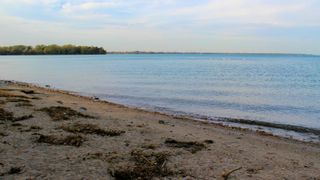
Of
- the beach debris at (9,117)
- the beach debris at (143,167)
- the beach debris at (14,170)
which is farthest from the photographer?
the beach debris at (9,117)

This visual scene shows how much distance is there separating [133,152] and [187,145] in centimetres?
194

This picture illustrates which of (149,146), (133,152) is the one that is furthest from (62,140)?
(149,146)

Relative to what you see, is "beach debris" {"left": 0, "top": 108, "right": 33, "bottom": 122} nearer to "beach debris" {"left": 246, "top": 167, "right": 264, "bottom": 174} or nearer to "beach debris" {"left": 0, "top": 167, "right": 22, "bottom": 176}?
"beach debris" {"left": 0, "top": 167, "right": 22, "bottom": 176}

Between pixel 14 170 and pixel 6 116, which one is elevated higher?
pixel 14 170

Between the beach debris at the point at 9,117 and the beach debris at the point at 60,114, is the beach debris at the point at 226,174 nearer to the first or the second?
the beach debris at the point at 60,114

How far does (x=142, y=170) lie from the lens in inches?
321

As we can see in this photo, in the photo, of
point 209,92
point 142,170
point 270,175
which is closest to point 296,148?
point 270,175

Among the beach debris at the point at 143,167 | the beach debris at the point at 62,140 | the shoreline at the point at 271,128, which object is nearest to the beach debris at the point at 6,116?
the beach debris at the point at 62,140

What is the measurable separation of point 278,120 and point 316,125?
1.92 metres

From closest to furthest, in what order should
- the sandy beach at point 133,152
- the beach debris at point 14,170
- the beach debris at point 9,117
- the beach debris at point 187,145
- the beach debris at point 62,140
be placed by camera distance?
the beach debris at point 14,170
the sandy beach at point 133,152
the beach debris at point 62,140
the beach debris at point 187,145
the beach debris at point 9,117

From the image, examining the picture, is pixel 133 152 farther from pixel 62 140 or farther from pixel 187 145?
pixel 62 140

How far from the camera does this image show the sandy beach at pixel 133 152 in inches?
321

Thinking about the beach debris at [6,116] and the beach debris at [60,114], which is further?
the beach debris at [60,114]

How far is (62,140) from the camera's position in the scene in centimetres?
1062
